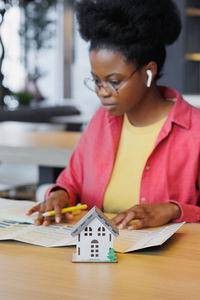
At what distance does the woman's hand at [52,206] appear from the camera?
126 centimetres

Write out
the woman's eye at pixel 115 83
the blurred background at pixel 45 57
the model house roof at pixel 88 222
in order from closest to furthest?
1. the model house roof at pixel 88 222
2. the woman's eye at pixel 115 83
3. the blurred background at pixel 45 57

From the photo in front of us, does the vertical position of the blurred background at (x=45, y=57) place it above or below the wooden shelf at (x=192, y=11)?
below

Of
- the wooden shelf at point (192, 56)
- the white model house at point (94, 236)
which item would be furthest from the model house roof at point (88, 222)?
the wooden shelf at point (192, 56)

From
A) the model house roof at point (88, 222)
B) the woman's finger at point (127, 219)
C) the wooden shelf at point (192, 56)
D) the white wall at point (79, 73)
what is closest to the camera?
the model house roof at point (88, 222)

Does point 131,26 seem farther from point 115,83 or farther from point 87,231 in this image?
point 87,231

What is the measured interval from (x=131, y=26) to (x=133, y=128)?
1.18 ft

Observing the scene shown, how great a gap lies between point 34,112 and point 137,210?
447 cm

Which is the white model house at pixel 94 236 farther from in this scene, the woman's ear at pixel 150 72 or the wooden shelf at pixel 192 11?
the wooden shelf at pixel 192 11

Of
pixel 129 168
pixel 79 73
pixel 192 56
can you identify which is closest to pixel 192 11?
pixel 192 56

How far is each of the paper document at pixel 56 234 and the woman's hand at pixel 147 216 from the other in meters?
0.02

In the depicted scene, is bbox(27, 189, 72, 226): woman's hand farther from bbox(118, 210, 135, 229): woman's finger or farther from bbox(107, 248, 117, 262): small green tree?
bbox(107, 248, 117, 262): small green tree

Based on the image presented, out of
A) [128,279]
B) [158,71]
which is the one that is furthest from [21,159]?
[128,279]

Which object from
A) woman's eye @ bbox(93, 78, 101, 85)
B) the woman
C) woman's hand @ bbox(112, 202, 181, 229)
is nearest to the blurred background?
the woman

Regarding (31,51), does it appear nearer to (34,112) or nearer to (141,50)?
(34,112)
